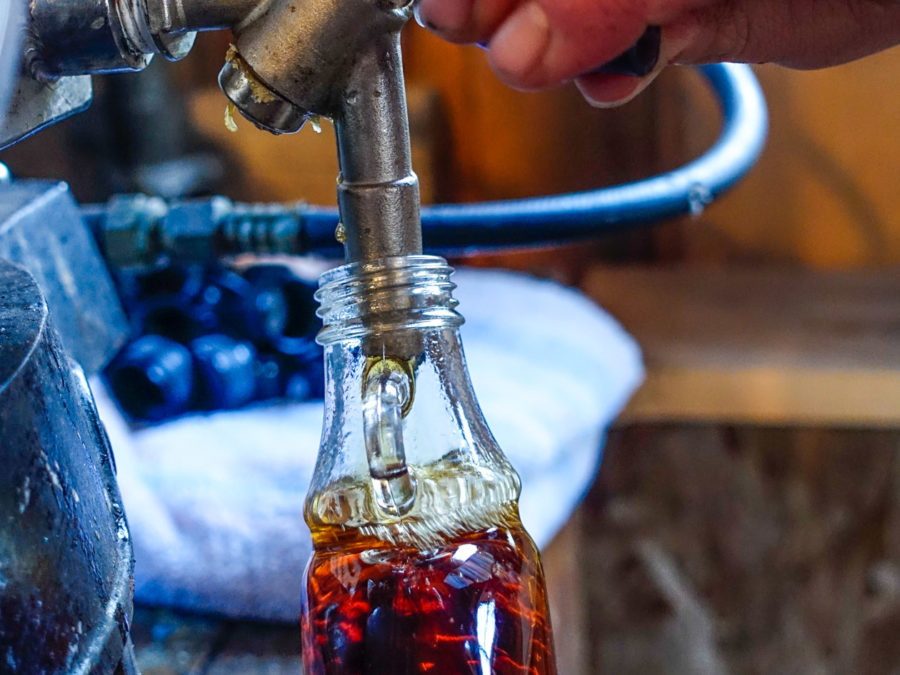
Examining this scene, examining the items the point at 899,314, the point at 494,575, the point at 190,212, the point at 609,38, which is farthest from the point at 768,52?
the point at 899,314

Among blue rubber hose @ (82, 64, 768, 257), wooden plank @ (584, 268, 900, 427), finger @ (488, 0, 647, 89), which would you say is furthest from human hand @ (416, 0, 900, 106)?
wooden plank @ (584, 268, 900, 427)

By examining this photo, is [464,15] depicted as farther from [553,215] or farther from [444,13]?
[553,215]

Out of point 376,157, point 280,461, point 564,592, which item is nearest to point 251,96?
point 376,157

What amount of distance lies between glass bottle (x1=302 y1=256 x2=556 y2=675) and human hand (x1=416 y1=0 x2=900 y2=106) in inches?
2.4

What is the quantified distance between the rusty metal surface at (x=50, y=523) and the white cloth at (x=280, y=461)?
0.22 meters

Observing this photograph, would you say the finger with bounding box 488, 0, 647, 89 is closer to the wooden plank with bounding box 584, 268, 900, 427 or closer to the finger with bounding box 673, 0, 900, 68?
the finger with bounding box 673, 0, 900, 68

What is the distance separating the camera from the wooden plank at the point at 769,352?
737 mm

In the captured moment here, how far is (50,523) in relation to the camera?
0.56ft

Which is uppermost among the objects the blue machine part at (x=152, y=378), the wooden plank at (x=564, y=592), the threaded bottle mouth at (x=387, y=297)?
the threaded bottle mouth at (x=387, y=297)

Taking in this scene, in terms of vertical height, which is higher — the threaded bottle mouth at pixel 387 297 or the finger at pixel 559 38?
the finger at pixel 559 38

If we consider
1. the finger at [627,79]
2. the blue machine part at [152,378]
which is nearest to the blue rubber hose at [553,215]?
the blue machine part at [152,378]

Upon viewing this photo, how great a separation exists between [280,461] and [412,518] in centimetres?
25

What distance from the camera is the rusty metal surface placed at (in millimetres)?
163

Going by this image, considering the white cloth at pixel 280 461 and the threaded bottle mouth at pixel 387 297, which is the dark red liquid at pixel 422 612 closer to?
the threaded bottle mouth at pixel 387 297
